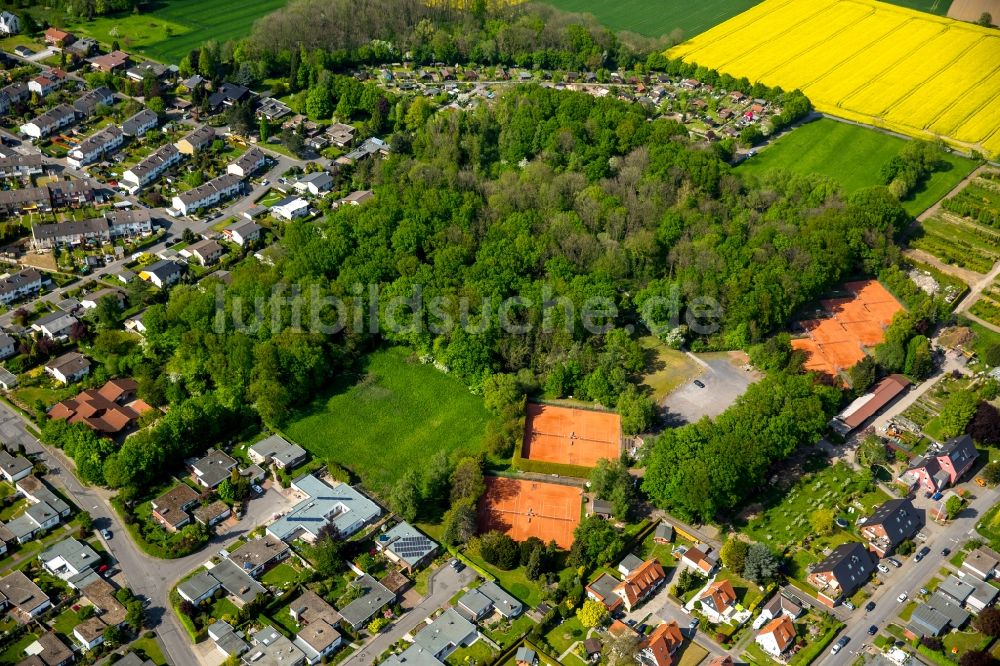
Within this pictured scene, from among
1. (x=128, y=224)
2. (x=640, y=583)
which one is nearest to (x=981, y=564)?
(x=640, y=583)

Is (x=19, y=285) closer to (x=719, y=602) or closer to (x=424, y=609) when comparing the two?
(x=424, y=609)

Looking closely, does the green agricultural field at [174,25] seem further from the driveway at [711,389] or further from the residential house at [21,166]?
the driveway at [711,389]

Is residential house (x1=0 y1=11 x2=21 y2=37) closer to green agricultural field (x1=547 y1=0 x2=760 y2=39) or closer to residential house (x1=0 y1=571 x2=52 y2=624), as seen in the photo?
green agricultural field (x1=547 y1=0 x2=760 y2=39)

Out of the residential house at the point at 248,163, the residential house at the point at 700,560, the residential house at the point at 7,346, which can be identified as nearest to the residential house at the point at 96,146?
the residential house at the point at 248,163

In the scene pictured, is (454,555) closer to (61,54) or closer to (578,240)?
(578,240)

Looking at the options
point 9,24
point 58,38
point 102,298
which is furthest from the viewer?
point 9,24

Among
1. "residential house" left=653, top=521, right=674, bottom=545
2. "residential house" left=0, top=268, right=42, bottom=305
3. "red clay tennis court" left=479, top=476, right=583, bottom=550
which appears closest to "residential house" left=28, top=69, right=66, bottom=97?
"residential house" left=0, top=268, right=42, bottom=305
